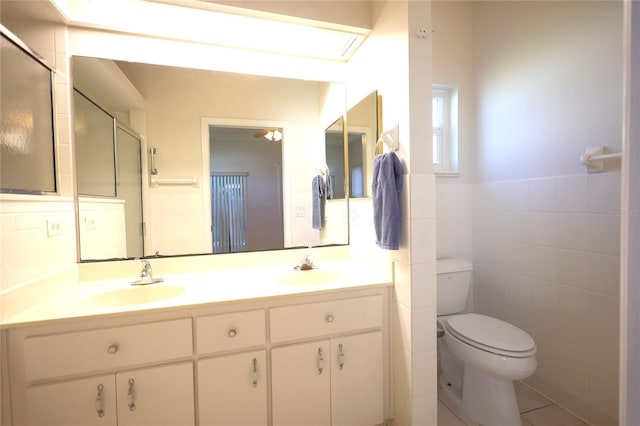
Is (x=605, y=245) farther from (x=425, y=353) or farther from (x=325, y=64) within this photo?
(x=325, y=64)

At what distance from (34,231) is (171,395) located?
0.88 meters

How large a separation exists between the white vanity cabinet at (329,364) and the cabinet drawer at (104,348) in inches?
15.6

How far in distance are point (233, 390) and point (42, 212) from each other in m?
1.12

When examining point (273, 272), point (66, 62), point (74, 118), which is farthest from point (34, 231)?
point (273, 272)

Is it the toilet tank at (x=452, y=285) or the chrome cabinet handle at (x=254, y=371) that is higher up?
the toilet tank at (x=452, y=285)

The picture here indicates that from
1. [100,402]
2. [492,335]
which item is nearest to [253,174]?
[100,402]

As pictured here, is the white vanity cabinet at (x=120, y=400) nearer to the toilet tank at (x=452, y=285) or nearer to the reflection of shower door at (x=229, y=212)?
the reflection of shower door at (x=229, y=212)

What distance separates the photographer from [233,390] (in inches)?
48.9

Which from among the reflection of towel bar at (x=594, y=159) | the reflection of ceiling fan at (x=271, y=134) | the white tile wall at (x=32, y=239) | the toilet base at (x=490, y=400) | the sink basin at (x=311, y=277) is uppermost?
the reflection of ceiling fan at (x=271, y=134)

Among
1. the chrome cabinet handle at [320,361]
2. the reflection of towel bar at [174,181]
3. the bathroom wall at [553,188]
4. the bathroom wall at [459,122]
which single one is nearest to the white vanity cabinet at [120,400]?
the chrome cabinet handle at [320,361]

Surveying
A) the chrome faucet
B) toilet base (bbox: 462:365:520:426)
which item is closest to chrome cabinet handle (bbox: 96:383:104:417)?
the chrome faucet

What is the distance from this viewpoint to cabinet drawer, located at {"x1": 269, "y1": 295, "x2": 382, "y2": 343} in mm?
1304

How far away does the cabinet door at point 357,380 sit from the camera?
139 cm

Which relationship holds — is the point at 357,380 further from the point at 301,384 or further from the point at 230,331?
the point at 230,331
